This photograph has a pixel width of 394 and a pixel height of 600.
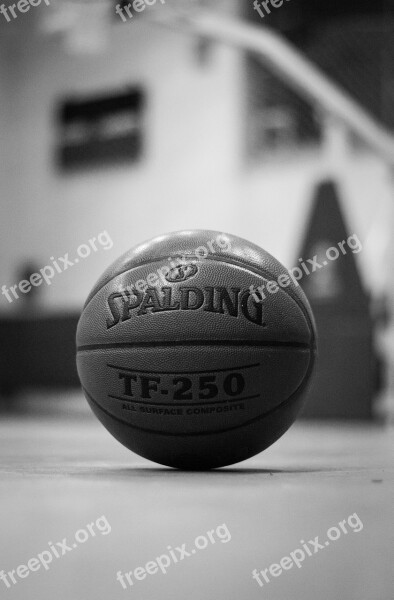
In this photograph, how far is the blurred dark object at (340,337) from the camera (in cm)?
488

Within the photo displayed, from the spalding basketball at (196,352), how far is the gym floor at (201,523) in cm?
10

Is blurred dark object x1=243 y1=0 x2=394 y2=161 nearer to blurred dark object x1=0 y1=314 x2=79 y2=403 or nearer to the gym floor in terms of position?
blurred dark object x1=0 y1=314 x2=79 y2=403

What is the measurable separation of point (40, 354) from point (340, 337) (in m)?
3.13

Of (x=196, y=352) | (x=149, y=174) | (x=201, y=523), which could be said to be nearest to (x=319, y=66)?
(x=149, y=174)

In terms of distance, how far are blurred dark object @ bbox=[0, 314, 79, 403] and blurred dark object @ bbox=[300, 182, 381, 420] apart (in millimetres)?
2663

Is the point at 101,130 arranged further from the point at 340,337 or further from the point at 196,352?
the point at 196,352

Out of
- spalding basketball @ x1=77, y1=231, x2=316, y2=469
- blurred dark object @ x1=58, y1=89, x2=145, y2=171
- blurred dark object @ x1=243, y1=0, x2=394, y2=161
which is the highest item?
blurred dark object @ x1=58, y1=89, x2=145, y2=171

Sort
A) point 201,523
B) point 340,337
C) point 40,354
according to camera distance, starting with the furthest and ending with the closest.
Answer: point 40,354
point 340,337
point 201,523

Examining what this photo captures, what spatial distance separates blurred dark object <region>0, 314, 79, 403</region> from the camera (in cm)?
723

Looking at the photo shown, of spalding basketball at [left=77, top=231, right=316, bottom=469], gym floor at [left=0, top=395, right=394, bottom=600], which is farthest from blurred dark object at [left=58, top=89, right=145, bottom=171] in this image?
spalding basketball at [left=77, top=231, right=316, bottom=469]

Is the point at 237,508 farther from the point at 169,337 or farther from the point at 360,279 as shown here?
the point at 360,279

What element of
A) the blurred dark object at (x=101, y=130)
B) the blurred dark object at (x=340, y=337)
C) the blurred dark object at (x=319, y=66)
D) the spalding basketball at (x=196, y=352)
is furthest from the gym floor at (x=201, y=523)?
the blurred dark object at (x=101, y=130)

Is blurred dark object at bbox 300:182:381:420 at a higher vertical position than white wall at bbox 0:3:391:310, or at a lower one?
lower

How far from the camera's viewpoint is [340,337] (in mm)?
4926
